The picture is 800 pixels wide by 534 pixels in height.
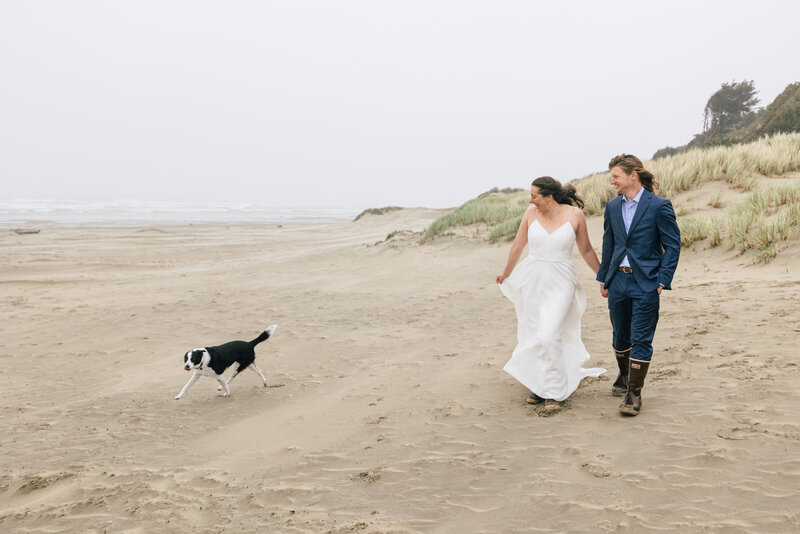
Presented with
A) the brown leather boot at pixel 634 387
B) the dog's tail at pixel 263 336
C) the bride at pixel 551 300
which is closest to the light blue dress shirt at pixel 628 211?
the bride at pixel 551 300

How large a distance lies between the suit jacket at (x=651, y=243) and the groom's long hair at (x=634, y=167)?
3.9 inches

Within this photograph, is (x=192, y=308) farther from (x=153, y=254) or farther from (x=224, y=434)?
(x=153, y=254)

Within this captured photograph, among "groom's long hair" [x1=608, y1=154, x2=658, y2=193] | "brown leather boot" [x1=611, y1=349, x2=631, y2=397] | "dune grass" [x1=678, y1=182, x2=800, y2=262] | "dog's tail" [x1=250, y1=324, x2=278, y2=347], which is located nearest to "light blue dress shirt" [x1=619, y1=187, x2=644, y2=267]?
"groom's long hair" [x1=608, y1=154, x2=658, y2=193]

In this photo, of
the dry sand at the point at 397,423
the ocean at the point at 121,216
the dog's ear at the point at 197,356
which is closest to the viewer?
the dry sand at the point at 397,423

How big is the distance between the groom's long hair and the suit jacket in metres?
0.10

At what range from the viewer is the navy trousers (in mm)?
4445

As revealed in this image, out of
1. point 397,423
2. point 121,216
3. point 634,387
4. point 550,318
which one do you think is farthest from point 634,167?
point 121,216

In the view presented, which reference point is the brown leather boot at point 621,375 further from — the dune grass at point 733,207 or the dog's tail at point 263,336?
the dune grass at point 733,207

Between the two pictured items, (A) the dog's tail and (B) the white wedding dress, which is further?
(A) the dog's tail

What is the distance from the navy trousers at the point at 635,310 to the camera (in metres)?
4.45

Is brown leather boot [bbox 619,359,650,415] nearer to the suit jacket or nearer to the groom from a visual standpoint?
the groom

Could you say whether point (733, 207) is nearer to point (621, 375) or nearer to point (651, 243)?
point (621, 375)

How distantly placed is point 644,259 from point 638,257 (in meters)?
0.05

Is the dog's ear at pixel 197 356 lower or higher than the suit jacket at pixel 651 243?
lower
